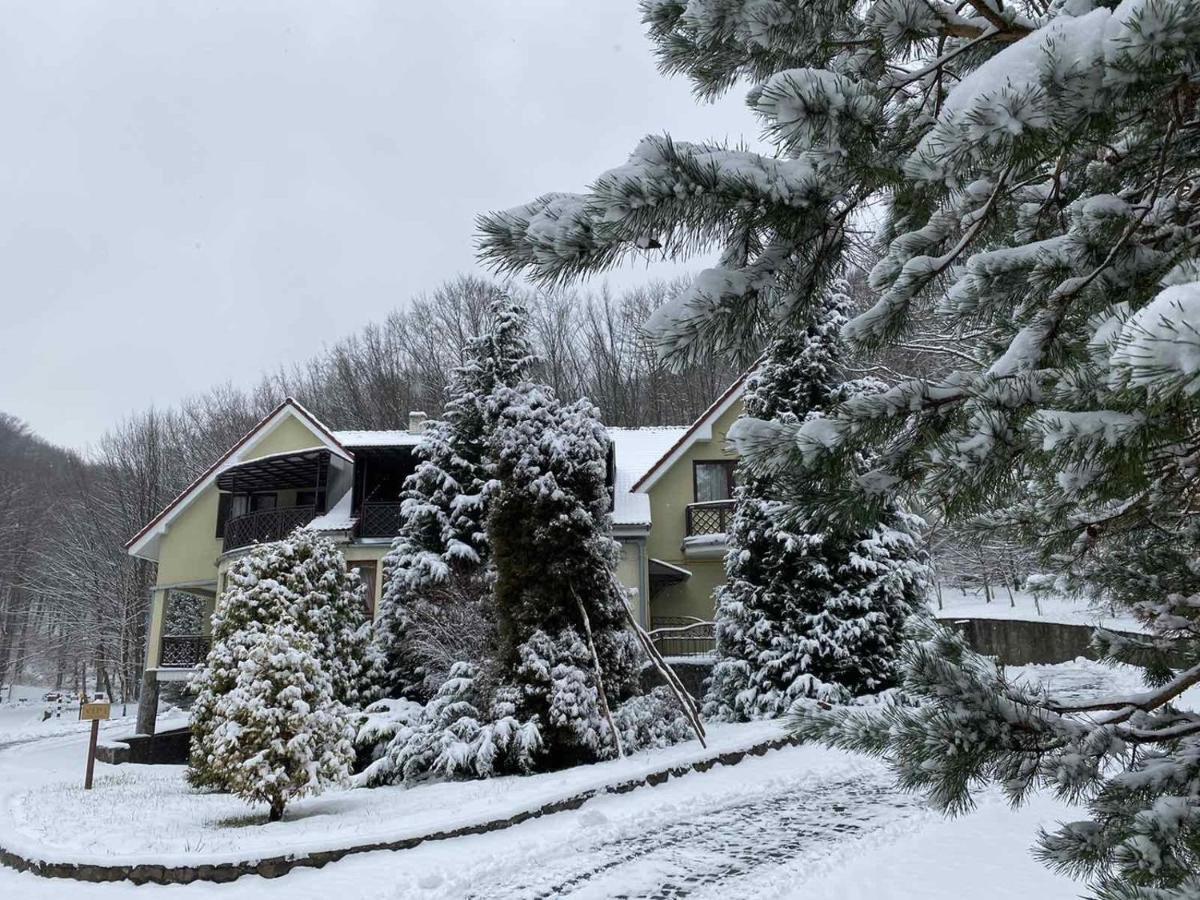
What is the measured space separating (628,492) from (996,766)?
18166 millimetres

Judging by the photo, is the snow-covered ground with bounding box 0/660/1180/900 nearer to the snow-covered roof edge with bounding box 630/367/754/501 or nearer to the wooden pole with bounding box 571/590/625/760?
the wooden pole with bounding box 571/590/625/760

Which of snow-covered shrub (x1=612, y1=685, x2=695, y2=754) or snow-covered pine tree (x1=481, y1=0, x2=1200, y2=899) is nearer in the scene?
snow-covered pine tree (x1=481, y1=0, x2=1200, y2=899)

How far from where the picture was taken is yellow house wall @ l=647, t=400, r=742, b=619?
19.9 m

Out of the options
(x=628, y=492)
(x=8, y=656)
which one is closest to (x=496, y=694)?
(x=628, y=492)

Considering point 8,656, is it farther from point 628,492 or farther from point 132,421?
point 628,492

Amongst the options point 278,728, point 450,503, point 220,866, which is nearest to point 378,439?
point 450,503

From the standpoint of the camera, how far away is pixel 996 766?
2072 millimetres

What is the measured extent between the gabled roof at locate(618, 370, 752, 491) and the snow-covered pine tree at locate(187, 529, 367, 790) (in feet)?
25.3

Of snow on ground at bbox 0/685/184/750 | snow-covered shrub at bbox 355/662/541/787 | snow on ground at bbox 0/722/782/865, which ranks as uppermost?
snow-covered shrub at bbox 355/662/541/787

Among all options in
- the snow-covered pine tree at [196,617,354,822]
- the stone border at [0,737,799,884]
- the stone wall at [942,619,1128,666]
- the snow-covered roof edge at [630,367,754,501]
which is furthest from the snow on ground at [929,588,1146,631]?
the snow-covered pine tree at [196,617,354,822]

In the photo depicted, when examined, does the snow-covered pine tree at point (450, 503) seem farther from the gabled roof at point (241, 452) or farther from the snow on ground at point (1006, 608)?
the snow on ground at point (1006, 608)

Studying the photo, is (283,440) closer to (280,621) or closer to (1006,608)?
(280,621)

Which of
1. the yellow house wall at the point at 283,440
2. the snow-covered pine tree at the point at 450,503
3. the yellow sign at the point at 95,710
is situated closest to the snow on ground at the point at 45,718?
the yellow house wall at the point at 283,440

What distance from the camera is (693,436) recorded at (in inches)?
792
